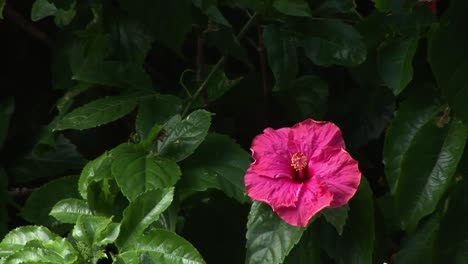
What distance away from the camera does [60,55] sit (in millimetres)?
1591

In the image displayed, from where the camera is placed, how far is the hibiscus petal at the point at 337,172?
1085mm

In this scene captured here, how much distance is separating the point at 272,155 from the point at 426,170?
0.23 meters

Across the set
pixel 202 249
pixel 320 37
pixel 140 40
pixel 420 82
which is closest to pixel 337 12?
pixel 320 37

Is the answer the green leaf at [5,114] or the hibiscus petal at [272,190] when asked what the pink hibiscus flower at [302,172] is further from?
the green leaf at [5,114]

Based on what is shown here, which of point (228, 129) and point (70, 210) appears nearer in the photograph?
point (70, 210)

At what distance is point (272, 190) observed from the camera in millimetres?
1108

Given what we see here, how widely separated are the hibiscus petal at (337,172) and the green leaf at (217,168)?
0.13m

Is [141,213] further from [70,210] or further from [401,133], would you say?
[401,133]

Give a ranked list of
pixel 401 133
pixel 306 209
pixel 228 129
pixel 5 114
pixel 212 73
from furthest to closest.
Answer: pixel 5 114, pixel 228 129, pixel 212 73, pixel 401 133, pixel 306 209

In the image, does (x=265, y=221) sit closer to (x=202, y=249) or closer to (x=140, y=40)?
(x=202, y=249)

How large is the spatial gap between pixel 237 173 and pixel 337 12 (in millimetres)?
338

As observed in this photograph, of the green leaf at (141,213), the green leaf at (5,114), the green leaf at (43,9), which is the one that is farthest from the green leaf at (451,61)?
the green leaf at (5,114)

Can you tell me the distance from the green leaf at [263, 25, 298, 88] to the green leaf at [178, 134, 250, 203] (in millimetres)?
127

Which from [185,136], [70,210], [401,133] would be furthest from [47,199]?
[401,133]
